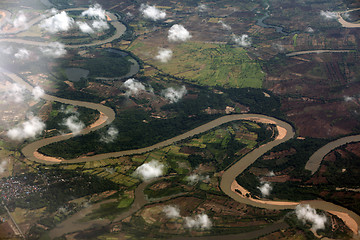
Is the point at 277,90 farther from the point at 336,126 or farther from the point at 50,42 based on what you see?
the point at 50,42

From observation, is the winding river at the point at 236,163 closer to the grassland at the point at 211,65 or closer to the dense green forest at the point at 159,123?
the dense green forest at the point at 159,123

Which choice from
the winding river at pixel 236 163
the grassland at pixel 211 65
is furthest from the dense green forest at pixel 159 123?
the grassland at pixel 211 65

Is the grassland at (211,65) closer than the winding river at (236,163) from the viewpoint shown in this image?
No

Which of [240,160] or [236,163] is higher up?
[236,163]

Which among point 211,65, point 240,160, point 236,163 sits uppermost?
point 211,65

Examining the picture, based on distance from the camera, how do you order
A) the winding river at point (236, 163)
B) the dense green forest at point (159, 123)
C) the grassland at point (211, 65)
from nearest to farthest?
the winding river at point (236, 163), the dense green forest at point (159, 123), the grassland at point (211, 65)

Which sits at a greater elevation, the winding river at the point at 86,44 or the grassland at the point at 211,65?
the winding river at the point at 86,44

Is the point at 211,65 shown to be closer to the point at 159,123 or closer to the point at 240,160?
the point at 159,123

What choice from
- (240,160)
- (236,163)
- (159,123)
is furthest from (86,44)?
(236,163)

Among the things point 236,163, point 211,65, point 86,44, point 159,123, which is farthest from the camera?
point 86,44
